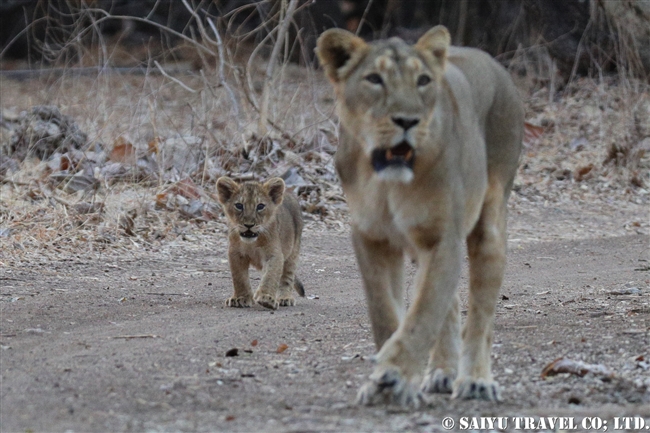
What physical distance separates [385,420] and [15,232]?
6.23 metres

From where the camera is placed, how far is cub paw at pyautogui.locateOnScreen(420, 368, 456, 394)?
4.49 m

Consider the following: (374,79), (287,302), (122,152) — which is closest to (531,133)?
(122,152)

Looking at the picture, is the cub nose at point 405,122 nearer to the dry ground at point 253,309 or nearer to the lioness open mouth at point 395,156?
the lioness open mouth at point 395,156

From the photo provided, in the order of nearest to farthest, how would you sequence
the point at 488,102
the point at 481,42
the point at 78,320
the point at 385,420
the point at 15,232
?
the point at 385,420 → the point at 488,102 → the point at 78,320 → the point at 15,232 → the point at 481,42

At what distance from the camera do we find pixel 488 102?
4863 millimetres

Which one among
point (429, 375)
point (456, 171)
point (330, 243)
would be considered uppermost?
point (456, 171)

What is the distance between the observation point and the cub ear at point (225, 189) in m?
7.47

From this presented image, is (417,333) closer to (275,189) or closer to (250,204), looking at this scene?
(250,204)

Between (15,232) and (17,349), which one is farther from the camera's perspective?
(15,232)

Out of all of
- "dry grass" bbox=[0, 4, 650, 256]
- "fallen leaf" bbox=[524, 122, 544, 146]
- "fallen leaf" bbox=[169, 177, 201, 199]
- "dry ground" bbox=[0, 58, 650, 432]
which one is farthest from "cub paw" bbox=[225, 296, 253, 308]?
"fallen leaf" bbox=[524, 122, 544, 146]

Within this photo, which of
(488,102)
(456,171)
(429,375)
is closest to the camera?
(456,171)

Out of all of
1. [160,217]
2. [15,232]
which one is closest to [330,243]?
[160,217]

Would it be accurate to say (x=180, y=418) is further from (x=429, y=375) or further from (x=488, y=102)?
(x=488, y=102)

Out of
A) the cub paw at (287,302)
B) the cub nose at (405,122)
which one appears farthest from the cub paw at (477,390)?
the cub paw at (287,302)
